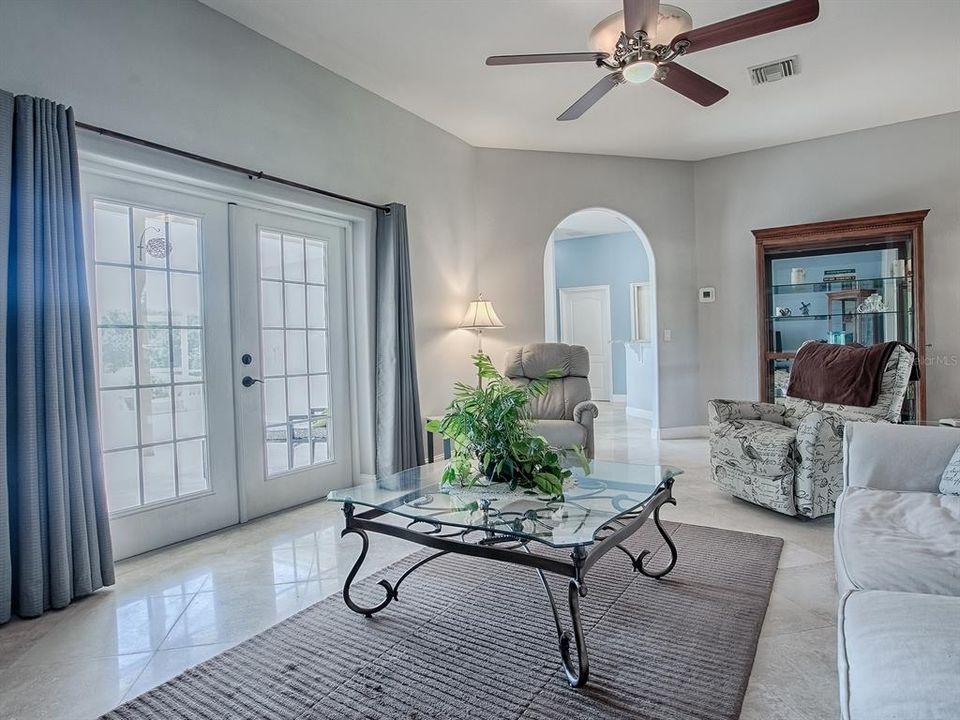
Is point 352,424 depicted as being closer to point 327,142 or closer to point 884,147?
point 327,142

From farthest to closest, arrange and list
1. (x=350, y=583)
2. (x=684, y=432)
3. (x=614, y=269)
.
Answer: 1. (x=614, y=269)
2. (x=684, y=432)
3. (x=350, y=583)

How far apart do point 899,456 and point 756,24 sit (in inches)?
70.9

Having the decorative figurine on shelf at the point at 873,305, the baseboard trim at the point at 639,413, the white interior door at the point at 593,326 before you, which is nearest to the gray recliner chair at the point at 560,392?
the decorative figurine on shelf at the point at 873,305

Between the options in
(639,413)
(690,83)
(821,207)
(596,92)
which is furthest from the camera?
(639,413)

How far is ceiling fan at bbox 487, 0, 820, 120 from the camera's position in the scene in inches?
91.4

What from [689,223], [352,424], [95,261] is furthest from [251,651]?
[689,223]

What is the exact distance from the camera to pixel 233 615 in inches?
88.7

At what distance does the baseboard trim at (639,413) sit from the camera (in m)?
7.57

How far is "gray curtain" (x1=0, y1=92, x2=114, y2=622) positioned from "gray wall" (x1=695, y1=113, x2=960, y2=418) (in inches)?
210

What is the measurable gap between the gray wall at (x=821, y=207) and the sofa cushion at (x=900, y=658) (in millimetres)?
4600

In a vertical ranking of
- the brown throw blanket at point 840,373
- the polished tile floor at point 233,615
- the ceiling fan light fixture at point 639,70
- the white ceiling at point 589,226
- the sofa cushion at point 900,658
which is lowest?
the polished tile floor at point 233,615

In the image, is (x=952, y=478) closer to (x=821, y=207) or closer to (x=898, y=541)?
(x=898, y=541)

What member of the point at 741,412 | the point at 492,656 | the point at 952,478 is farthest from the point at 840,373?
the point at 492,656

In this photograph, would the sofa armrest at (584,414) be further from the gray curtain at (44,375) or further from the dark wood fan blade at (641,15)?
the gray curtain at (44,375)
